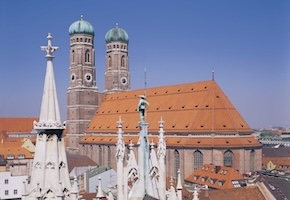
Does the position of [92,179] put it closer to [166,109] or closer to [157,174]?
[166,109]

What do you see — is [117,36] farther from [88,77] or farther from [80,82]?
[80,82]

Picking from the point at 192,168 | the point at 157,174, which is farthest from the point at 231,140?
the point at 157,174

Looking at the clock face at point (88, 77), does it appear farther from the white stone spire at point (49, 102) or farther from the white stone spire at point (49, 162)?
the white stone spire at point (49, 162)

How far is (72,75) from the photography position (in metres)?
96.8

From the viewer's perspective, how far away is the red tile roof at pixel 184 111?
7212 cm

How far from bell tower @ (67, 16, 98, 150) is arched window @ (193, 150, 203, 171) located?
1339 inches

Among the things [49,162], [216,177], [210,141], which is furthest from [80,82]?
[49,162]

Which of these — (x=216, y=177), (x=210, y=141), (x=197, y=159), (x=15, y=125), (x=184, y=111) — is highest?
(x=184, y=111)

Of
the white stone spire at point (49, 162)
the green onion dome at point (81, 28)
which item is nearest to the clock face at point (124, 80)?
the green onion dome at point (81, 28)

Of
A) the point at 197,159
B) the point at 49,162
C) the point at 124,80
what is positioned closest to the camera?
A: the point at 49,162

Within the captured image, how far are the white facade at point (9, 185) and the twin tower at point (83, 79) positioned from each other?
36.0 metres

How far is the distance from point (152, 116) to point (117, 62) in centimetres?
2337

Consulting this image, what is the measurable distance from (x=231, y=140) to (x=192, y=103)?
11.3m

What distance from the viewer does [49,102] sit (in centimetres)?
1414
